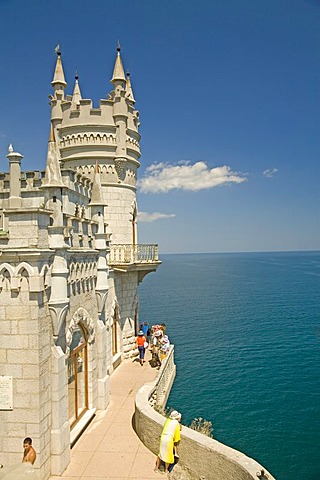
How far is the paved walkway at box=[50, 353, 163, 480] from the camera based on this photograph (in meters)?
9.87

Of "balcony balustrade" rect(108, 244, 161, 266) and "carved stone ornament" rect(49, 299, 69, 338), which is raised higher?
"balcony balustrade" rect(108, 244, 161, 266)

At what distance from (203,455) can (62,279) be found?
515 cm

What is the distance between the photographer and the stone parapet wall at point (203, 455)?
339 inches

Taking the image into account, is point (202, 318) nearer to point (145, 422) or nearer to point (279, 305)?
point (279, 305)

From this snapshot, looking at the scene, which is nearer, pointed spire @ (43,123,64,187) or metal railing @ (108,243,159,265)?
pointed spire @ (43,123,64,187)

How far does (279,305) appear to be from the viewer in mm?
64625

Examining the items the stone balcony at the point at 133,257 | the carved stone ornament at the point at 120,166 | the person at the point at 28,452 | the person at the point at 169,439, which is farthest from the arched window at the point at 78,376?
the carved stone ornament at the point at 120,166

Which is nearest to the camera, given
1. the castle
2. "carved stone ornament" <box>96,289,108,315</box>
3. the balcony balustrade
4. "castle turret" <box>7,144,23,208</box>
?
the castle

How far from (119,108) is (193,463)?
1549 cm

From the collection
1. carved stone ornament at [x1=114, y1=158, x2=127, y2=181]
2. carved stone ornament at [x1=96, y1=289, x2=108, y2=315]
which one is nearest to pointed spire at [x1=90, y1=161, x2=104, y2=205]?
carved stone ornament at [x1=96, y1=289, x2=108, y2=315]

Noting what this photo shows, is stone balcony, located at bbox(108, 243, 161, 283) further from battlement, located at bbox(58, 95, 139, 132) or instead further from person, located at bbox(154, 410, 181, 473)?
person, located at bbox(154, 410, 181, 473)

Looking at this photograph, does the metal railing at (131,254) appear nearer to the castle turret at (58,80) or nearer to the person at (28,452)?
the castle turret at (58,80)

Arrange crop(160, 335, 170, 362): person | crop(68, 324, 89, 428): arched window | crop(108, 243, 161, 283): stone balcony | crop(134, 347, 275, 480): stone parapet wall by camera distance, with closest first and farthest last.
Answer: crop(134, 347, 275, 480): stone parapet wall
crop(68, 324, 89, 428): arched window
crop(108, 243, 161, 283): stone balcony
crop(160, 335, 170, 362): person

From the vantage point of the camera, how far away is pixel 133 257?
66.6 ft
